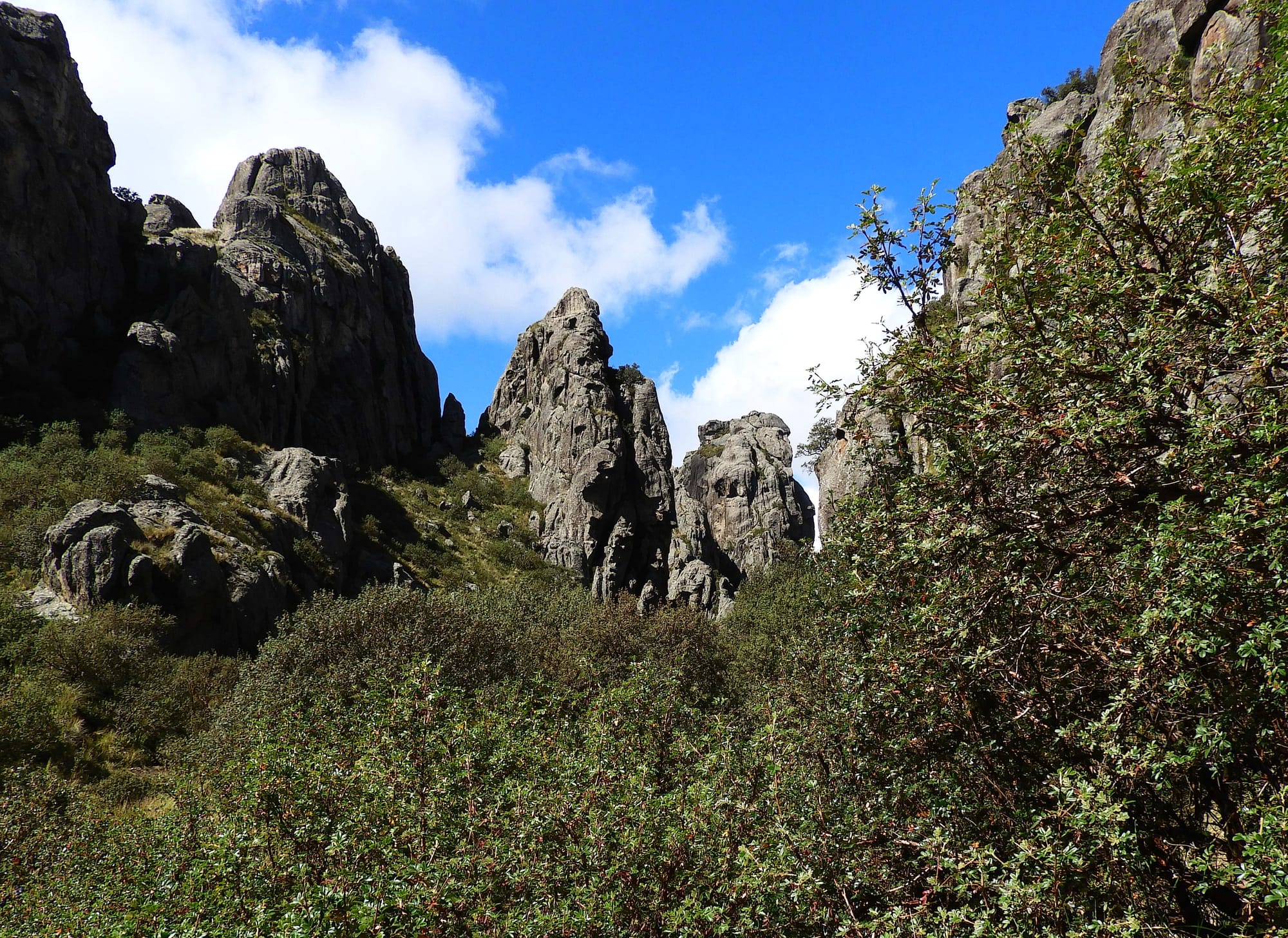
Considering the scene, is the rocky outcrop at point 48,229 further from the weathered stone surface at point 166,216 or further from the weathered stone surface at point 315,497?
the weathered stone surface at point 315,497

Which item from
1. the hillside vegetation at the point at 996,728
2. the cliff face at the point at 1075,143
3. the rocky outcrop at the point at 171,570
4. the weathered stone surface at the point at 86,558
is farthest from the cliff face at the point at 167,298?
the cliff face at the point at 1075,143

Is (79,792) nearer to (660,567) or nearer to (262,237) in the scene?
(660,567)

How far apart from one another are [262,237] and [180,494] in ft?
139

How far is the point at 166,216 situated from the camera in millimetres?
70625

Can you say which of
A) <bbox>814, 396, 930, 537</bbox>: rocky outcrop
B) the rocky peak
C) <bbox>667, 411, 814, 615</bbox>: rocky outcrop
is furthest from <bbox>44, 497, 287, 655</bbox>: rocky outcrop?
the rocky peak

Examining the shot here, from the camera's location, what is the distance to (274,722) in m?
18.2

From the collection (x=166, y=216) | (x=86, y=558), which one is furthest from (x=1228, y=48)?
(x=166, y=216)

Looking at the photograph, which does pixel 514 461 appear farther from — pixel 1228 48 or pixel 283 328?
pixel 1228 48

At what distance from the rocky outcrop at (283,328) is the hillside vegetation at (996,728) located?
164ft

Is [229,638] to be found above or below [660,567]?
below

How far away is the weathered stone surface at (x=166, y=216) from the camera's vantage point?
68875mm

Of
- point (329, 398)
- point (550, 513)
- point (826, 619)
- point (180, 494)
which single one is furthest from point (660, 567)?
point (826, 619)

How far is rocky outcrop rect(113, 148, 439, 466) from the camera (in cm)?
5306

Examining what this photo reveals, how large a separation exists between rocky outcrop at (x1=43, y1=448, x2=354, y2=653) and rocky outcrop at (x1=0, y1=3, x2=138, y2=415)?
18.5 meters
